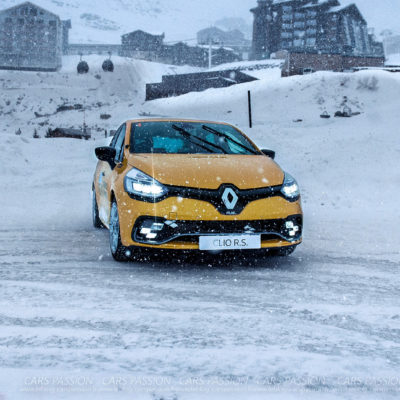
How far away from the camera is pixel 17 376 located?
2.64m

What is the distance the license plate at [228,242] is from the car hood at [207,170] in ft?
1.49

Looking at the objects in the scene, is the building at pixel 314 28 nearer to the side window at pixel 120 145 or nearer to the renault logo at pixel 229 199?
the side window at pixel 120 145

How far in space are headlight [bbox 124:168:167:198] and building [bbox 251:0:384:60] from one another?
63.2 meters

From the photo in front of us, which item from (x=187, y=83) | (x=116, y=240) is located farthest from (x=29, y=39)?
(x=116, y=240)

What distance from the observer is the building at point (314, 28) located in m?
67.6

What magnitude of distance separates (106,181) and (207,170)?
156 centimetres

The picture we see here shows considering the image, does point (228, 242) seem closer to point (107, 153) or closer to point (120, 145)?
point (107, 153)

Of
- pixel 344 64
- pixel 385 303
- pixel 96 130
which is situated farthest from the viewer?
pixel 344 64

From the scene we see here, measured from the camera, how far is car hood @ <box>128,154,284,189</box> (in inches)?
202

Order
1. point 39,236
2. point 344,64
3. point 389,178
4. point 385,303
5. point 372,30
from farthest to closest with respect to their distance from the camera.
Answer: point 372,30 < point 344,64 < point 389,178 < point 39,236 < point 385,303

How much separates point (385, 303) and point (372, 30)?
81.4 m

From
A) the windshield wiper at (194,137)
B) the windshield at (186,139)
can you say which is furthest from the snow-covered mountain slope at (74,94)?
the windshield wiper at (194,137)

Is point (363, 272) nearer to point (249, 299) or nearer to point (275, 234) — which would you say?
point (275, 234)

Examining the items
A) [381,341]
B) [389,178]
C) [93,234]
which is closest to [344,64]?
[389,178]
